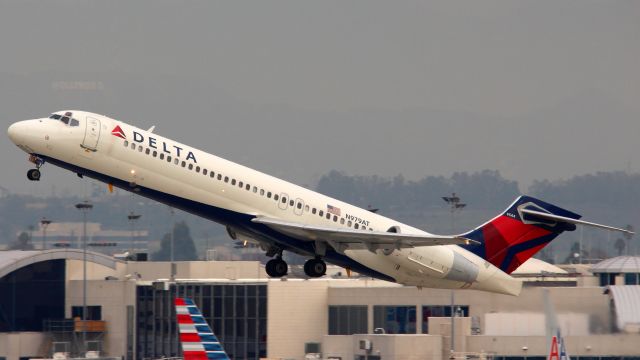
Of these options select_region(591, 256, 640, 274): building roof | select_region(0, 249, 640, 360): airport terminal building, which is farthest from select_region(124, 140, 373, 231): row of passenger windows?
select_region(591, 256, 640, 274): building roof

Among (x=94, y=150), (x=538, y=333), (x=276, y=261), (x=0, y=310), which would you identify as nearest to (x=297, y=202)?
(x=276, y=261)

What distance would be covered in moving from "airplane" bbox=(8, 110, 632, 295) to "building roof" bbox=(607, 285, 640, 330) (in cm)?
988

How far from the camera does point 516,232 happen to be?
5656 cm

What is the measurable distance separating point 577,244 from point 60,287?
392 ft

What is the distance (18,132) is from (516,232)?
73.0ft

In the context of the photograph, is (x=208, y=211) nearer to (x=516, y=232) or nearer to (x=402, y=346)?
Result: (x=516, y=232)

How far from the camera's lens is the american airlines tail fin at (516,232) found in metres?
56.4

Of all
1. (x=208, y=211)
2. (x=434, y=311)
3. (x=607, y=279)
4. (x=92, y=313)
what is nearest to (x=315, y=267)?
(x=208, y=211)

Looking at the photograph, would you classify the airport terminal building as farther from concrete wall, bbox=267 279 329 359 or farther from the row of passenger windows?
the row of passenger windows

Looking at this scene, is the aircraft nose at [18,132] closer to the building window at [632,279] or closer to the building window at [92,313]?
the building window at [92,313]

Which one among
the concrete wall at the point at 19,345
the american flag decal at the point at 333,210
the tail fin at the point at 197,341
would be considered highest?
the american flag decal at the point at 333,210

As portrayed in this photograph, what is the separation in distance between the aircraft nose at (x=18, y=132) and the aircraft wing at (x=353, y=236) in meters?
9.61

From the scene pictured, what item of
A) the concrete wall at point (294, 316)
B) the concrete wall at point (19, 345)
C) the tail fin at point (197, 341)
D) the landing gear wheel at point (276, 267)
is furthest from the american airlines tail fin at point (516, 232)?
the concrete wall at point (19, 345)

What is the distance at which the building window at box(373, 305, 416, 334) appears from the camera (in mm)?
76500
